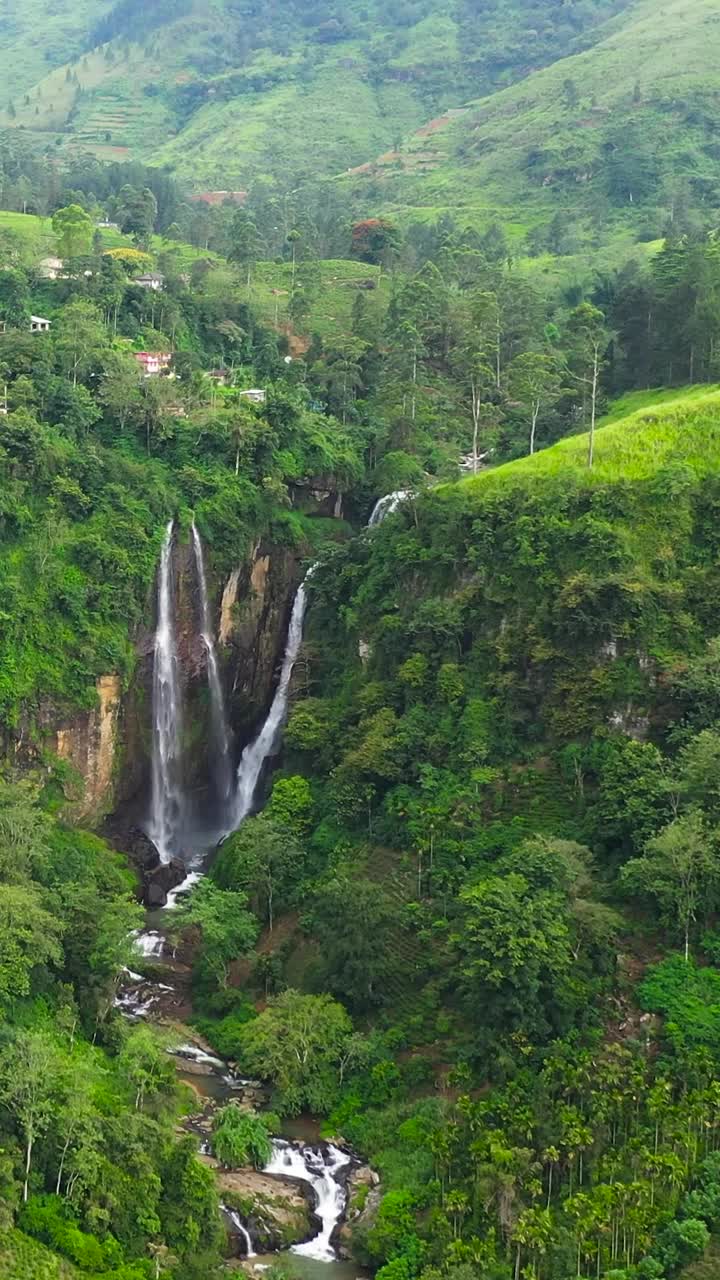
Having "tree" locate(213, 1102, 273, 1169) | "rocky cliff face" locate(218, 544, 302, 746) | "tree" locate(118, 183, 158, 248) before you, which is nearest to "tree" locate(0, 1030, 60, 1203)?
"tree" locate(213, 1102, 273, 1169)

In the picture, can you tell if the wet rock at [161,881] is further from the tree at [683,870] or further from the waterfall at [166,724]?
the tree at [683,870]

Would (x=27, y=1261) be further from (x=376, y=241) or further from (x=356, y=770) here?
(x=376, y=241)

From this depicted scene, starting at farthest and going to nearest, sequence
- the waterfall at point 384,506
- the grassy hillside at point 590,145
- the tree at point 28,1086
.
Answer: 1. the grassy hillside at point 590,145
2. the waterfall at point 384,506
3. the tree at point 28,1086

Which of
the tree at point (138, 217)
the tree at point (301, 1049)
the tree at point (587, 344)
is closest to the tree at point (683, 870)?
the tree at point (301, 1049)

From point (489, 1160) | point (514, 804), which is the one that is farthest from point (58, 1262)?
point (514, 804)

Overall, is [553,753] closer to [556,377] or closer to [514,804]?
[514,804]

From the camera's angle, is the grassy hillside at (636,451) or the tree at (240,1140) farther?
the grassy hillside at (636,451)
